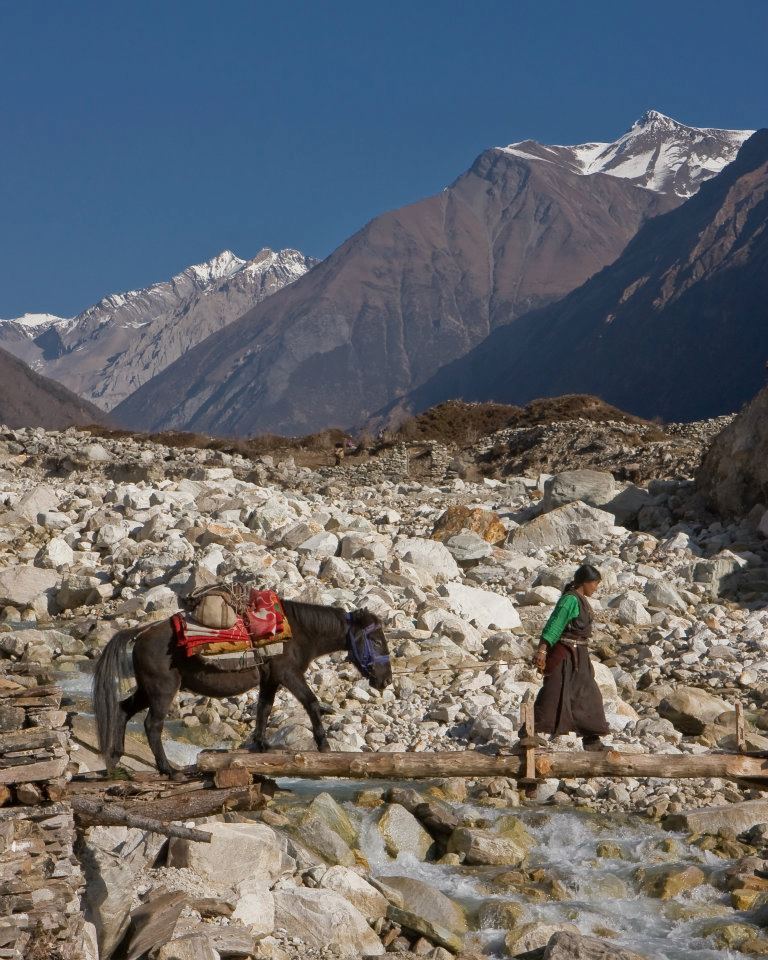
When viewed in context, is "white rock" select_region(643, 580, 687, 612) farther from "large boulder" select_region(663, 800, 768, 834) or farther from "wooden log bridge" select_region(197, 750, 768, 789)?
"wooden log bridge" select_region(197, 750, 768, 789)

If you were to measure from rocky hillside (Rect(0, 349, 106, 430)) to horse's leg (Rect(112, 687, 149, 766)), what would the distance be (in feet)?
228

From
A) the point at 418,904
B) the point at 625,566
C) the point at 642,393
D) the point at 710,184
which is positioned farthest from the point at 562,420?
the point at 710,184

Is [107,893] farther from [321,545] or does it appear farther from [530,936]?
[321,545]

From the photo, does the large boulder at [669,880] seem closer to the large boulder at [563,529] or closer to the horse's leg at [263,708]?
the horse's leg at [263,708]

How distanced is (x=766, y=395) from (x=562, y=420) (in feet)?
37.0

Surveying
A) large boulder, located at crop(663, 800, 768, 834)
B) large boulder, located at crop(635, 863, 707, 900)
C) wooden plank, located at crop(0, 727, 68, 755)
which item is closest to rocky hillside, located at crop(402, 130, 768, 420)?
large boulder, located at crop(663, 800, 768, 834)

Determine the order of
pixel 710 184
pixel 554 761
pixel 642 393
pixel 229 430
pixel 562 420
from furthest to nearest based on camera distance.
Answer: pixel 229 430, pixel 710 184, pixel 642 393, pixel 562 420, pixel 554 761

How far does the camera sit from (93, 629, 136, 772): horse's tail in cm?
668

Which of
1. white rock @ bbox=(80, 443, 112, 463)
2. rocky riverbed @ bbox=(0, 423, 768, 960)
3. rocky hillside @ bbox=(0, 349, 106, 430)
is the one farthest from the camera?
rocky hillside @ bbox=(0, 349, 106, 430)

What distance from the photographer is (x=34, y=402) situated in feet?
269

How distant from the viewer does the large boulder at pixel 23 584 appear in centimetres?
1315

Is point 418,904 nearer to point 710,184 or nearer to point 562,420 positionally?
point 562,420

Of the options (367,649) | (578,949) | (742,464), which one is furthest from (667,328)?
(578,949)

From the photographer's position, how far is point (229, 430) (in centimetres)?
19212
